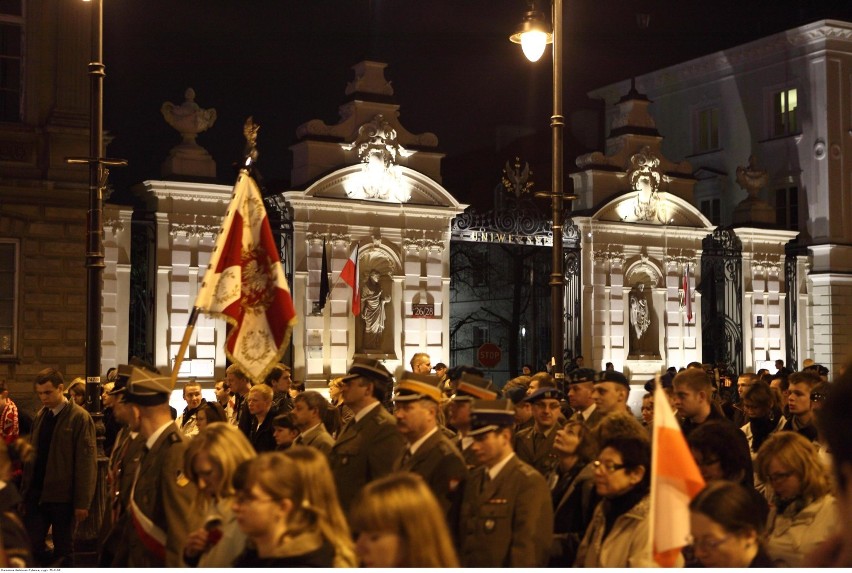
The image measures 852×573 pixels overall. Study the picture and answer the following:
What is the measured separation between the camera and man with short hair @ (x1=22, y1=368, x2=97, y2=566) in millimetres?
11102

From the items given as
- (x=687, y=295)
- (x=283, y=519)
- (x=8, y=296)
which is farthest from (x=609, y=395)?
(x=687, y=295)

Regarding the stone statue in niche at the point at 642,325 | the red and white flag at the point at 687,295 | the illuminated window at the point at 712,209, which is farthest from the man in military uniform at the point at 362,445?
the illuminated window at the point at 712,209

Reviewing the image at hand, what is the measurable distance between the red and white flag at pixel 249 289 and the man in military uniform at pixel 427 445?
4.98ft

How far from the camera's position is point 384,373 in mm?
8828

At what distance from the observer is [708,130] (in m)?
38.4

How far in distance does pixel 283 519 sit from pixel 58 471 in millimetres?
6892

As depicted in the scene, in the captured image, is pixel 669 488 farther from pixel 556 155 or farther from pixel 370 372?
pixel 556 155

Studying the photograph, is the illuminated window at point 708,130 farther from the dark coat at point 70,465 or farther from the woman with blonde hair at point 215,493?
the woman with blonde hair at point 215,493

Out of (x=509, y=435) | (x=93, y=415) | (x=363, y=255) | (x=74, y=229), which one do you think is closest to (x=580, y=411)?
(x=509, y=435)

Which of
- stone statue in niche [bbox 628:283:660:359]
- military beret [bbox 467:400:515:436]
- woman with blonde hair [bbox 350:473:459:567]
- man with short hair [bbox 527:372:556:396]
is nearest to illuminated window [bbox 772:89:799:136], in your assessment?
stone statue in niche [bbox 628:283:660:359]

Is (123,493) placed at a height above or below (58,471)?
above

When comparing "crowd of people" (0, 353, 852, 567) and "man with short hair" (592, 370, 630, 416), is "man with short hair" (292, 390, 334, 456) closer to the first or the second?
"crowd of people" (0, 353, 852, 567)

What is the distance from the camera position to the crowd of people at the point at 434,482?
4676 millimetres

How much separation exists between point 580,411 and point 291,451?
17.8ft
